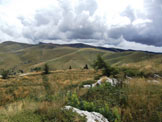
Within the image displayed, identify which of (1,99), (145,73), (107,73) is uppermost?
(145,73)

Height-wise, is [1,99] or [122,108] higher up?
[122,108]

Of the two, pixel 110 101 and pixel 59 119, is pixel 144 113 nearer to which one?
pixel 110 101

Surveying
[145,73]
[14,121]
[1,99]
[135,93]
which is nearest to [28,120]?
[14,121]

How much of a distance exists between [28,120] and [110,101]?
2933mm

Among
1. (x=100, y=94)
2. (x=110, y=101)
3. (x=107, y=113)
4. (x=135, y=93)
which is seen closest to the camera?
(x=107, y=113)

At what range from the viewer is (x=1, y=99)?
9266mm

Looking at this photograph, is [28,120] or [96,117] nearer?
[28,120]

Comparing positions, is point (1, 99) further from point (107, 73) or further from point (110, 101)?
point (107, 73)

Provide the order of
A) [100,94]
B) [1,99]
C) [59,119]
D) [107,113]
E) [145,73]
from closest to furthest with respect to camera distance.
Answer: [59,119], [107,113], [100,94], [1,99], [145,73]

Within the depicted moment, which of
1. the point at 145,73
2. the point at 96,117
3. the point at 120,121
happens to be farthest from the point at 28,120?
the point at 145,73

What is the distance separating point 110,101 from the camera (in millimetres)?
4430

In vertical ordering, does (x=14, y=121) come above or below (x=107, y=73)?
above

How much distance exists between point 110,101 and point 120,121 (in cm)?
107

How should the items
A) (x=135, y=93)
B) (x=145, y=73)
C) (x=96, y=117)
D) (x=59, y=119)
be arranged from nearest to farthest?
1. (x=59, y=119)
2. (x=96, y=117)
3. (x=135, y=93)
4. (x=145, y=73)
